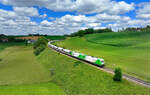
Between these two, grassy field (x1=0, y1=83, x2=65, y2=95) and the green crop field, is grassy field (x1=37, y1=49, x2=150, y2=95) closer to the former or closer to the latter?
the green crop field

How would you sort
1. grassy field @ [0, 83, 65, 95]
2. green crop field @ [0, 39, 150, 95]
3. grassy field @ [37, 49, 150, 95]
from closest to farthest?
1. grassy field @ [37, 49, 150, 95]
2. green crop field @ [0, 39, 150, 95]
3. grassy field @ [0, 83, 65, 95]

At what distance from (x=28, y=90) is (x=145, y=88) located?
84.4 ft

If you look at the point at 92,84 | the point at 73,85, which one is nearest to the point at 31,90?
the point at 73,85

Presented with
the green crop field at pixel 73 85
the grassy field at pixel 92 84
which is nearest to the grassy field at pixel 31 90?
the green crop field at pixel 73 85

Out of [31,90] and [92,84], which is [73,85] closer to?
[92,84]

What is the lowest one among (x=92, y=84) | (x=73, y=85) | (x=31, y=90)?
(x=31, y=90)

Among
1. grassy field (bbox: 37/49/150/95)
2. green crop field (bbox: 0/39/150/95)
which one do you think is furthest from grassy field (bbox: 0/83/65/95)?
grassy field (bbox: 37/49/150/95)

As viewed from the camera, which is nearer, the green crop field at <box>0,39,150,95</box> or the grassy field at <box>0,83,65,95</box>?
the green crop field at <box>0,39,150,95</box>

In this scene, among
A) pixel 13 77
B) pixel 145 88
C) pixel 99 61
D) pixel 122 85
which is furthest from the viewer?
pixel 13 77

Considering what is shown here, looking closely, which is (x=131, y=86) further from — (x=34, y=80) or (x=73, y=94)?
(x=34, y=80)

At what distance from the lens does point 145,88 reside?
19.7m

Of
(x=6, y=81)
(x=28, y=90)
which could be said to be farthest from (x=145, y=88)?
(x=6, y=81)

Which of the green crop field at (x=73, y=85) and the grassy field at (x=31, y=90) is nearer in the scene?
the green crop field at (x=73, y=85)

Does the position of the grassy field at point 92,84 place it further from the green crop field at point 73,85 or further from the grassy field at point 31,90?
the grassy field at point 31,90
